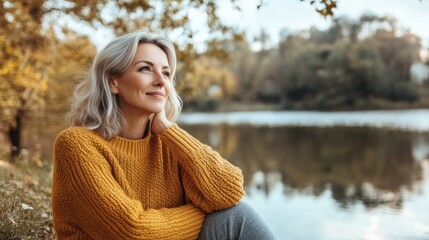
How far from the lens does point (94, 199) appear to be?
1986mm

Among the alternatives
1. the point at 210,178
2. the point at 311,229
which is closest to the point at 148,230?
the point at 210,178

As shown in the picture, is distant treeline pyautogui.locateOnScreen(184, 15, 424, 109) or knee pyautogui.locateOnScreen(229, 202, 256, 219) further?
distant treeline pyautogui.locateOnScreen(184, 15, 424, 109)

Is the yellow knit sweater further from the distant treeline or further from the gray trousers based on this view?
the distant treeline

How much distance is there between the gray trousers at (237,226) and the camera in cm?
210

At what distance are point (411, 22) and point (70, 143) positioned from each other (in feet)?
161

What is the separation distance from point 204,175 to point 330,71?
44563 millimetres

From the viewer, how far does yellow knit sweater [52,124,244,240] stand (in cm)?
200

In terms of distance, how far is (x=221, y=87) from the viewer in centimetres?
5294

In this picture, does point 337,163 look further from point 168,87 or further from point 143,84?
point 143,84

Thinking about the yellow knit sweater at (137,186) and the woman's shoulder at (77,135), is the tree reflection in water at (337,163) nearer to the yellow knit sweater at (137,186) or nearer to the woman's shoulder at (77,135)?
the yellow knit sweater at (137,186)

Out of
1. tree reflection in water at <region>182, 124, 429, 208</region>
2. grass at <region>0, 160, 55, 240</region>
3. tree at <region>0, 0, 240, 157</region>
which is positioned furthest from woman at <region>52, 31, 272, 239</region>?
tree reflection in water at <region>182, 124, 429, 208</region>

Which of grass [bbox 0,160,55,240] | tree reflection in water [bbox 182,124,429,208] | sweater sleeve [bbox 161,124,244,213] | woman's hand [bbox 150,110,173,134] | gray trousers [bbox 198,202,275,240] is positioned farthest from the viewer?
tree reflection in water [bbox 182,124,429,208]

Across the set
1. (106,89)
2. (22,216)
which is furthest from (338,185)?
(106,89)

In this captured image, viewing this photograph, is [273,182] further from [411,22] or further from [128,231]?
[411,22]
